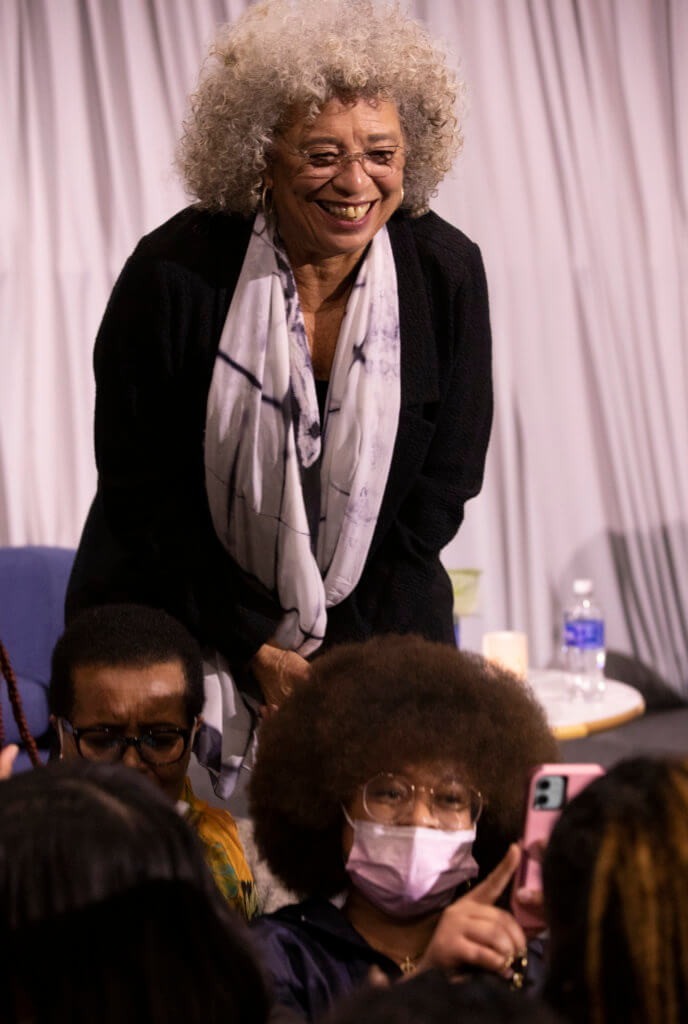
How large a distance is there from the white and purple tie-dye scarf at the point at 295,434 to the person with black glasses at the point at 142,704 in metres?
0.17

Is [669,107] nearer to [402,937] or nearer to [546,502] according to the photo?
[546,502]

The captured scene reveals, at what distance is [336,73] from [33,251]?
113 inches

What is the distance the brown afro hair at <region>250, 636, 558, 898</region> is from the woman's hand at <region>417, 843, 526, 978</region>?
26 cm

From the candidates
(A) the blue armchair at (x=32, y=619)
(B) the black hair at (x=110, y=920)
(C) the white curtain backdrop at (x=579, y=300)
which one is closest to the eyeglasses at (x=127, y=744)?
(B) the black hair at (x=110, y=920)

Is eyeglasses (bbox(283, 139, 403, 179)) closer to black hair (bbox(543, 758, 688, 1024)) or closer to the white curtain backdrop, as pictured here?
black hair (bbox(543, 758, 688, 1024))

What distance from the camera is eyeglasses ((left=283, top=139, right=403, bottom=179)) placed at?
1625mm

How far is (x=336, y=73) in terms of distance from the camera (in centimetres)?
160

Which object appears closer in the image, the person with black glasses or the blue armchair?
the person with black glasses

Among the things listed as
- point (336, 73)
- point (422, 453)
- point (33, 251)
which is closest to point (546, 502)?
point (33, 251)

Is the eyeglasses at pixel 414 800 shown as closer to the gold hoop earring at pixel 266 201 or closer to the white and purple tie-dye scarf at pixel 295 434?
the white and purple tie-dye scarf at pixel 295 434

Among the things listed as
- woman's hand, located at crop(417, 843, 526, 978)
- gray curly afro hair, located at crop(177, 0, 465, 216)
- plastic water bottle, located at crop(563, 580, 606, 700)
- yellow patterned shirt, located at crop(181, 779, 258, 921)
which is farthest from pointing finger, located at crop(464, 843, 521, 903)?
plastic water bottle, located at crop(563, 580, 606, 700)

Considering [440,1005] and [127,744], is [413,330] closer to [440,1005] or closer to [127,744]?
[127,744]

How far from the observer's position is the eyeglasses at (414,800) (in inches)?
A: 54.9

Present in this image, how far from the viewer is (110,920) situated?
82 centimetres
